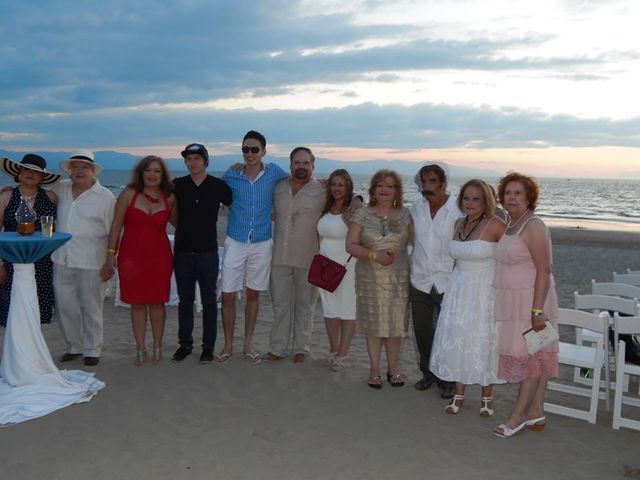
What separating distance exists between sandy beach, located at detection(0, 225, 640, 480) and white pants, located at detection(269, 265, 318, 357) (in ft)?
0.70

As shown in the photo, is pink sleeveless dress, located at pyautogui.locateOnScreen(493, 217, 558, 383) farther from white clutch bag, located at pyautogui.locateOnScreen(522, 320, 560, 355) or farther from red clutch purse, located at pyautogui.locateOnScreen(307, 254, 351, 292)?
red clutch purse, located at pyautogui.locateOnScreen(307, 254, 351, 292)

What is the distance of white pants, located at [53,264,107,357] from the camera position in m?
5.47

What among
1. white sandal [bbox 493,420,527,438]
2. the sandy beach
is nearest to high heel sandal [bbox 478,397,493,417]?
the sandy beach

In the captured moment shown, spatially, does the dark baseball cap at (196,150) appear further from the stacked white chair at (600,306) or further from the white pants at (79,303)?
the stacked white chair at (600,306)

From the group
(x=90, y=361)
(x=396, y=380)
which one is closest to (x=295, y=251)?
(x=396, y=380)

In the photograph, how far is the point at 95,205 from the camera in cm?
542

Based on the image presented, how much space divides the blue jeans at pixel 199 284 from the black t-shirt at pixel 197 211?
0.32ft

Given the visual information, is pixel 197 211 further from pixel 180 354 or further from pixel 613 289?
pixel 613 289

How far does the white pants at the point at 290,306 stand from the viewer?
572cm

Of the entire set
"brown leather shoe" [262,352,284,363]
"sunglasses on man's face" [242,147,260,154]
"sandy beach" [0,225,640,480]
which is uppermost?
"sunglasses on man's face" [242,147,260,154]

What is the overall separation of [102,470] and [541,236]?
3069 millimetres

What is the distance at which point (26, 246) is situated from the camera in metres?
4.62

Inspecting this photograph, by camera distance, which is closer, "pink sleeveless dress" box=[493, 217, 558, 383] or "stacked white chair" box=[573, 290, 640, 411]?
"pink sleeveless dress" box=[493, 217, 558, 383]

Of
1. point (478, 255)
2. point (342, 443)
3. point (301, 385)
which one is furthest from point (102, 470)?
point (478, 255)
